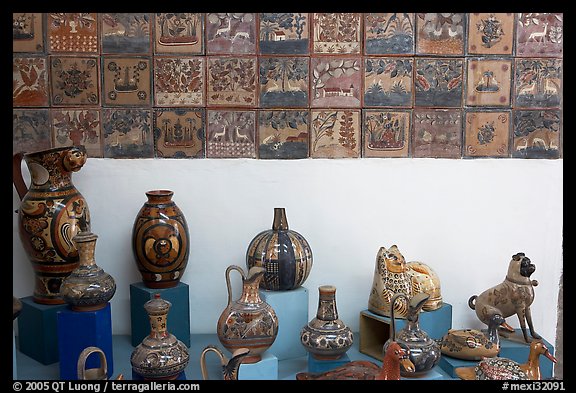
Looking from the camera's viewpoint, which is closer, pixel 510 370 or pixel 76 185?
pixel 510 370

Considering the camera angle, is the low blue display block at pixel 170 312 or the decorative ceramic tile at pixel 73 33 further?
the decorative ceramic tile at pixel 73 33

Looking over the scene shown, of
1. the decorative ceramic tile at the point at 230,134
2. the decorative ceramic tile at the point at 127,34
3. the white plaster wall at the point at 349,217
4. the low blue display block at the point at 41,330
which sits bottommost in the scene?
the low blue display block at the point at 41,330

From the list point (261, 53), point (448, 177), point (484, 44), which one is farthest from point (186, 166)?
point (484, 44)

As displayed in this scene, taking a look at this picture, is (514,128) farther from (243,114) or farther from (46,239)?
(46,239)

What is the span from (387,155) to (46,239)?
63.1 inches

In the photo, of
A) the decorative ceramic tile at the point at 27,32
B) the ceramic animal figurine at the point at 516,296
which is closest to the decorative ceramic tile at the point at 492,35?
the ceramic animal figurine at the point at 516,296

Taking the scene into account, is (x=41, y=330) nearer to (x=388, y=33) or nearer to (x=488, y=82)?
(x=388, y=33)

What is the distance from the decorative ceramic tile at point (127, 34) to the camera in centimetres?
305

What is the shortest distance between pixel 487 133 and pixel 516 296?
810 mm

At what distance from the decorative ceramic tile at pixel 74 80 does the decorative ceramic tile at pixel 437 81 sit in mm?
1532

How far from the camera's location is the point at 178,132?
3.11 metres

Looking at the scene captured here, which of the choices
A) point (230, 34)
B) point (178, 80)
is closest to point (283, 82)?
point (230, 34)

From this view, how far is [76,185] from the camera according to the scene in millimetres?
3100

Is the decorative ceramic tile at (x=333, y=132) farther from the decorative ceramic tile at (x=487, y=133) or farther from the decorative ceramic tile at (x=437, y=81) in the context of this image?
the decorative ceramic tile at (x=487, y=133)
